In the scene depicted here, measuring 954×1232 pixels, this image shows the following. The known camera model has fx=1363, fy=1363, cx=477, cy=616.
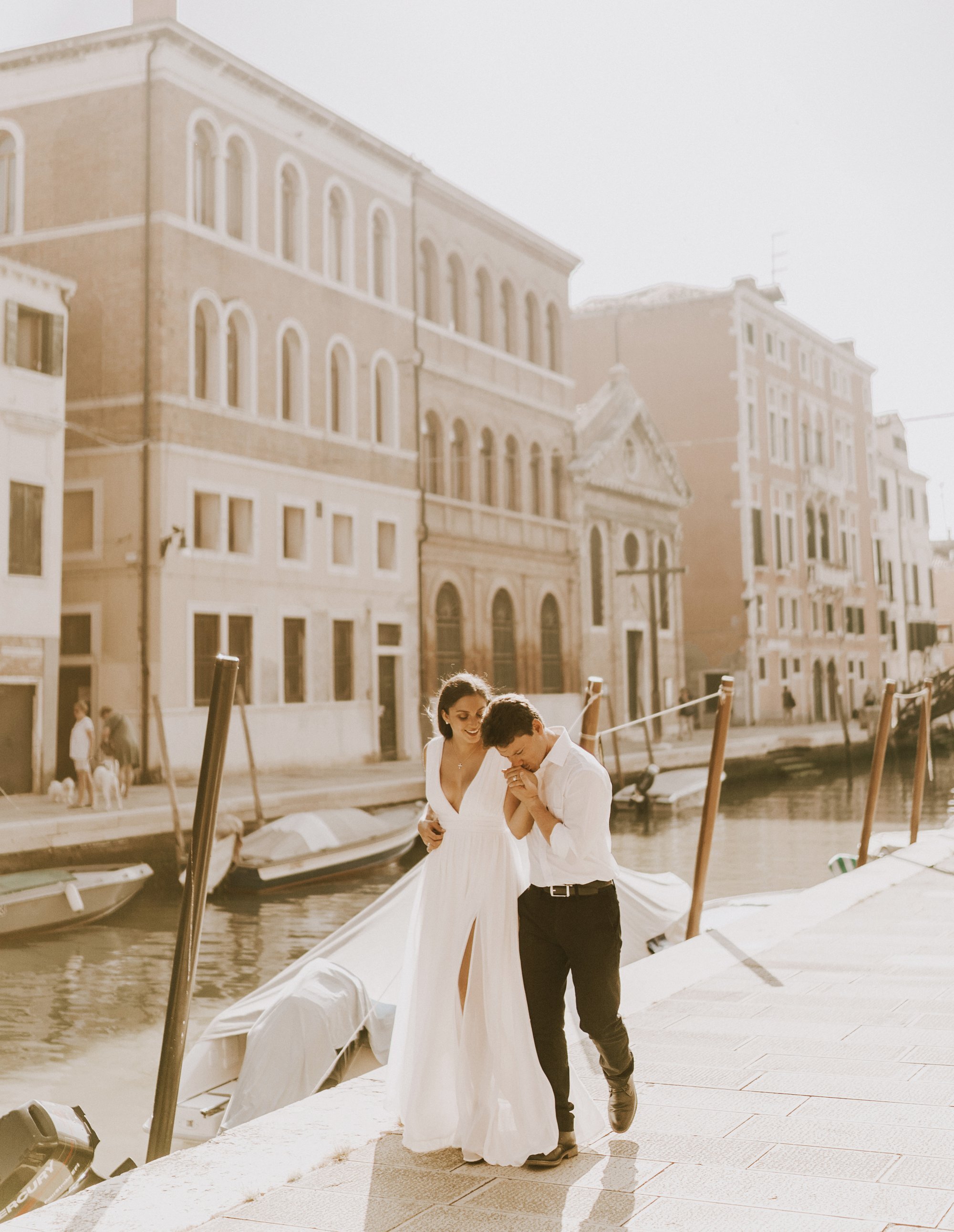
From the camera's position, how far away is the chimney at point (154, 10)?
39.4 feet

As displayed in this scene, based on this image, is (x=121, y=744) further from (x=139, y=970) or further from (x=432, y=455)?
(x=432, y=455)

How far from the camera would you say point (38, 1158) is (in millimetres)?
4246

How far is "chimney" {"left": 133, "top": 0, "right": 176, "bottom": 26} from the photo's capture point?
12023mm

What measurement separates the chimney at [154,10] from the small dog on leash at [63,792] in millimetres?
6671

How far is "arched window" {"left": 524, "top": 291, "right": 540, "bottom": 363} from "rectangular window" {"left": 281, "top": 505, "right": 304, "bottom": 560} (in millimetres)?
5536

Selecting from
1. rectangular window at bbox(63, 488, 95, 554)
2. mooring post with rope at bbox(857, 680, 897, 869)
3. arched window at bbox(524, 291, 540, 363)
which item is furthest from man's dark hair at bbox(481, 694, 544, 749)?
arched window at bbox(524, 291, 540, 363)

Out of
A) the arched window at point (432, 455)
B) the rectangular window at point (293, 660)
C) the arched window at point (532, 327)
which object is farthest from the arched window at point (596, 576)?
the rectangular window at point (293, 660)

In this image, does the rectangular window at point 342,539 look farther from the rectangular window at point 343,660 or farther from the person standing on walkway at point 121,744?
the person standing on walkway at point 121,744

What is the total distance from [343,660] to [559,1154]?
1084 cm

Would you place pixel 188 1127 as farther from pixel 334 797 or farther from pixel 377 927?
pixel 334 797

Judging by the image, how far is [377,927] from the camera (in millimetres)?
6855

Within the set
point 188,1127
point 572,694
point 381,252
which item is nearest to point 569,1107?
point 188,1127

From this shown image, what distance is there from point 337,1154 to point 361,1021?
304cm

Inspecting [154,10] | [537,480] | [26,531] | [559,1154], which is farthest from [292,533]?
[559,1154]
